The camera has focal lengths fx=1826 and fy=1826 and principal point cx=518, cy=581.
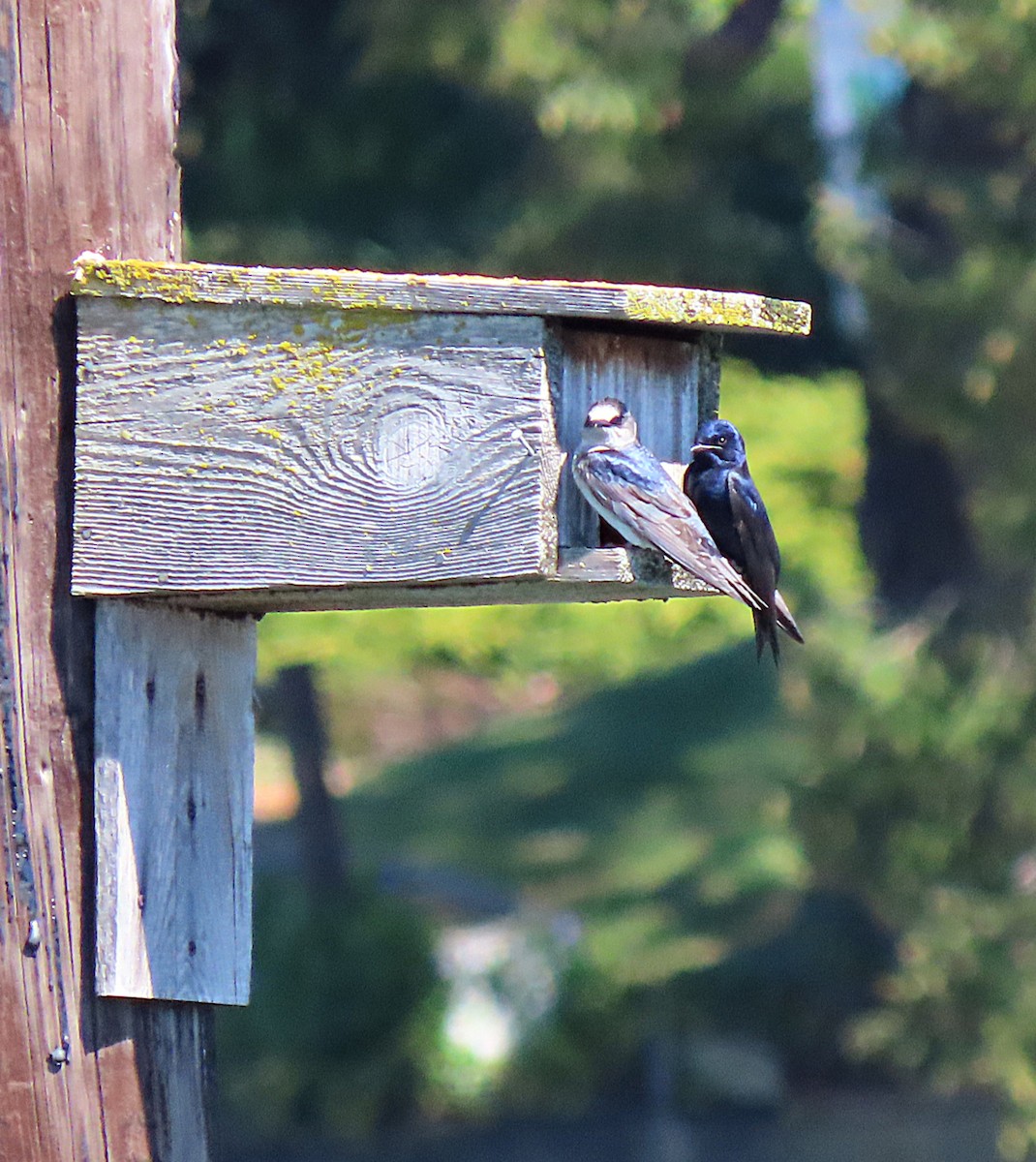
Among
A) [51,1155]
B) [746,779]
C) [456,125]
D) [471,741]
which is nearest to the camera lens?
[51,1155]

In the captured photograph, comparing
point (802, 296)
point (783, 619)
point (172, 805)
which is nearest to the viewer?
→ point (172, 805)

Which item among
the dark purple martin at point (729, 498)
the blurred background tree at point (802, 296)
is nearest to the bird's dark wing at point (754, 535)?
the dark purple martin at point (729, 498)

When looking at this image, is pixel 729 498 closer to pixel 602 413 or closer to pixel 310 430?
pixel 602 413

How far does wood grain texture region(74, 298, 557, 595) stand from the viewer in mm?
1790

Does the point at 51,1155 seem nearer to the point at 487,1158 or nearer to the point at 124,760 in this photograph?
the point at 124,760

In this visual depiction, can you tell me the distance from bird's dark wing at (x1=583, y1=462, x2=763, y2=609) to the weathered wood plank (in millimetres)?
185

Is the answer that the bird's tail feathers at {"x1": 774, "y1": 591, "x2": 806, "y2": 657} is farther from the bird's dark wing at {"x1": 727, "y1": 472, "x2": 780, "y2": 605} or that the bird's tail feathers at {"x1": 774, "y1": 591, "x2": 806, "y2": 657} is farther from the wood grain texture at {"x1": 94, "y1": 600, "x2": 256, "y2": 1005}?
the wood grain texture at {"x1": 94, "y1": 600, "x2": 256, "y2": 1005}

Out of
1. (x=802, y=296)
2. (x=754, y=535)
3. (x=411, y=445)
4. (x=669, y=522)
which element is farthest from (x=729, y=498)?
(x=802, y=296)

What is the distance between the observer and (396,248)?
7215 millimetres

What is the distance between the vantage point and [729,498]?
7.72 ft

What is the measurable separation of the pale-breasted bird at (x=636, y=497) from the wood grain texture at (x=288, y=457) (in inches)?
4.8

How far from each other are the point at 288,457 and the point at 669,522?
1.44ft

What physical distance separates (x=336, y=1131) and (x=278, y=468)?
8.41m

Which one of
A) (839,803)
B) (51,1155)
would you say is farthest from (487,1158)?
(51,1155)
